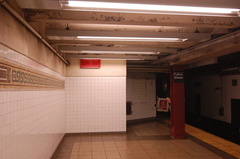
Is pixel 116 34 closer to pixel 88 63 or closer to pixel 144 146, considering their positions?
pixel 144 146

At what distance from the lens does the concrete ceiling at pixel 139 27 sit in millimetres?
3029

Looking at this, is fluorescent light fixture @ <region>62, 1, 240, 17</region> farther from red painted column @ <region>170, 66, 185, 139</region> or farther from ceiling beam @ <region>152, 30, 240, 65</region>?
red painted column @ <region>170, 66, 185, 139</region>

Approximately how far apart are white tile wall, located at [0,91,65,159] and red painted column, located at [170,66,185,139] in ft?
14.2

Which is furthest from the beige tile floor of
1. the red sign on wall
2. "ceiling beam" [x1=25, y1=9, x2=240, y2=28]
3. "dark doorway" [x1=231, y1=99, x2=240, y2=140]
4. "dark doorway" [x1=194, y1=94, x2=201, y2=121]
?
"dark doorway" [x1=194, y1=94, x2=201, y2=121]

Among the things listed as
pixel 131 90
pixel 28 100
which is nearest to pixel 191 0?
pixel 28 100

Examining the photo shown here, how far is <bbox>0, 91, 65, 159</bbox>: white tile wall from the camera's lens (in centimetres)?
235

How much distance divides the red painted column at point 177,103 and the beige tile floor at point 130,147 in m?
0.35

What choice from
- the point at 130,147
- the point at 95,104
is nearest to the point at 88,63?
the point at 95,104

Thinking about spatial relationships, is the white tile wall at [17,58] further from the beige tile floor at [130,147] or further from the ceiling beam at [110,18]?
the beige tile floor at [130,147]

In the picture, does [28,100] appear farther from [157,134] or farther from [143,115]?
[143,115]

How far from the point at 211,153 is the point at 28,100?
4880 millimetres

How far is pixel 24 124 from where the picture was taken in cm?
299

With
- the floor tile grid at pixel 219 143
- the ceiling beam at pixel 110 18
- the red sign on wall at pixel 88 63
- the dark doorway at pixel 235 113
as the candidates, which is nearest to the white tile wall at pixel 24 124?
the ceiling beam at pixel 110 18

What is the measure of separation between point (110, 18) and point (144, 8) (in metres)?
0.82
